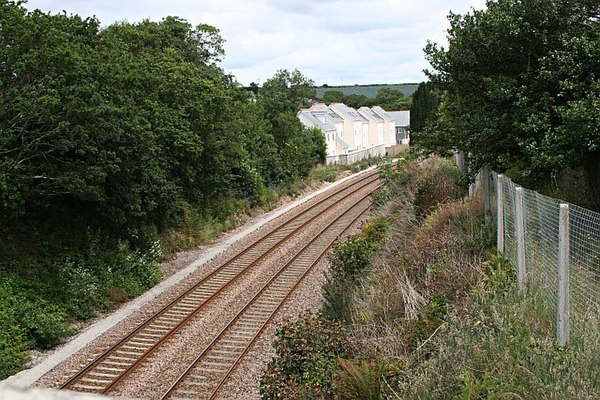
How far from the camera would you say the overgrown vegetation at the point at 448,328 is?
5.37 m

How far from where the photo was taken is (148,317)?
1608 cm

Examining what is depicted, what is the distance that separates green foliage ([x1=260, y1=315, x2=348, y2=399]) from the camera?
858 cm

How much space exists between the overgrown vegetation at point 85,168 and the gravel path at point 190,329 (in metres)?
0.87

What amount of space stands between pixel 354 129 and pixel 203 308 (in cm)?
7330

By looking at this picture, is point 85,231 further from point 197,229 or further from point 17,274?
point 197,229

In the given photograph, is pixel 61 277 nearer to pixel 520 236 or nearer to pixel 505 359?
pixel 520 236

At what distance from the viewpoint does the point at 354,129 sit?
88.2m

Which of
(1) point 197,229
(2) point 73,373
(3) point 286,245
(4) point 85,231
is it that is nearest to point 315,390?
(2) point 73,373

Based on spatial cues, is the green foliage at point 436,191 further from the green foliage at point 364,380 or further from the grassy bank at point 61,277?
the green foliage at point 364,380

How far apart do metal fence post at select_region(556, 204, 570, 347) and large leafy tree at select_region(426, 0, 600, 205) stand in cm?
507

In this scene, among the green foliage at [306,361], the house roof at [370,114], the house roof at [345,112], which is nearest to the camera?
the green foliage at [306,361]

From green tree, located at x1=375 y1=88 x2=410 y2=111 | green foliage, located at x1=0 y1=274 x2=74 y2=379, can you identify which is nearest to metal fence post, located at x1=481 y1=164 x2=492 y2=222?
green foliage, located at x1=0 y1=274 x2=74 y2=379

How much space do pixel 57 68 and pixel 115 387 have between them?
9148 millimetres

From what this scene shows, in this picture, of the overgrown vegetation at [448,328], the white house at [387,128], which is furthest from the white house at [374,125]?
the overgrown vegetation at [448,328]
